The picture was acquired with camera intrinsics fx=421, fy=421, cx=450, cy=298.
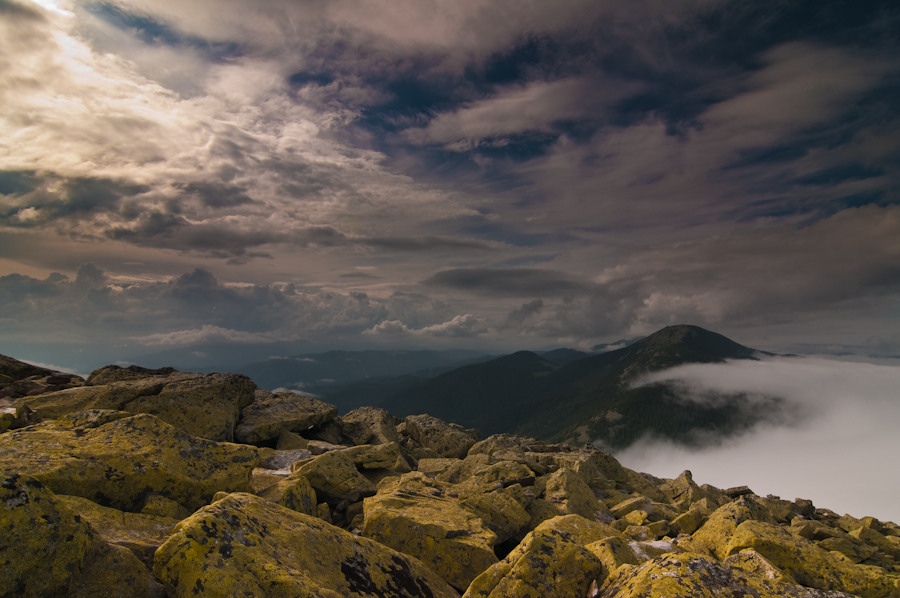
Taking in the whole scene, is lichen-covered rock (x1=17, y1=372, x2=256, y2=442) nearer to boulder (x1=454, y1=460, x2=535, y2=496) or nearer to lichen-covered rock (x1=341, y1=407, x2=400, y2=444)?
lichen-covered rock (x1=341, y1=407, x2=400, y2=444)

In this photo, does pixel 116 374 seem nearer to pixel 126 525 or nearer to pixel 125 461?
pixel 125 461

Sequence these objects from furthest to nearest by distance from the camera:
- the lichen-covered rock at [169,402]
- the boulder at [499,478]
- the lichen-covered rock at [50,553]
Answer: the lichen-covered rock at [169,402], the boulder at [499,478], the lichen-covered rock at [50,553]

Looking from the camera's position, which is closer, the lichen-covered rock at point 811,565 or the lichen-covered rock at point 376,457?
the lichen-covered rock at point 811,565

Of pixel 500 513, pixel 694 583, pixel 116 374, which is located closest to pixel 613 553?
pixel 694 583

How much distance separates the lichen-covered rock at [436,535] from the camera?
12.9 meters

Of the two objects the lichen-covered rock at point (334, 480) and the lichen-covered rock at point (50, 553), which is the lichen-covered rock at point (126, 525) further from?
the lichen-covered rock at point (334, 480)

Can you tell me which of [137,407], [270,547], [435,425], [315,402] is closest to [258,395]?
[315,402]

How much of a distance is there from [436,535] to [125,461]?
31.7 feet

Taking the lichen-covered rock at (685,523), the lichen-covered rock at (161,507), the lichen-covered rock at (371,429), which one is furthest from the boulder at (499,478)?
the lichen-covered rock at (161,507)

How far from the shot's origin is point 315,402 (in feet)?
107

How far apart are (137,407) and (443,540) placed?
19.7 meters

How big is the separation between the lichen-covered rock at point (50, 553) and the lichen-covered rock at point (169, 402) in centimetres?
1771

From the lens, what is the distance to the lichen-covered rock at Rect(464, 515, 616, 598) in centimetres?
1030

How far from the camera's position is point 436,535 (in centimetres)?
1351
